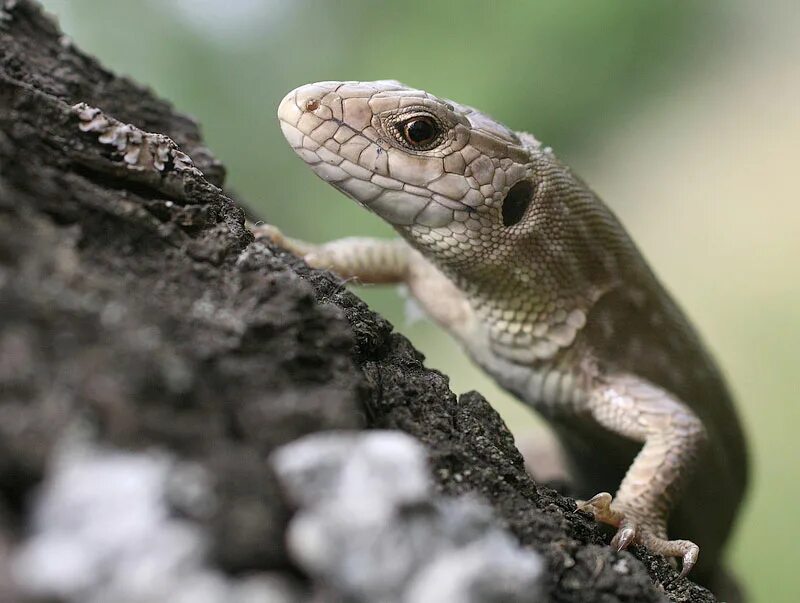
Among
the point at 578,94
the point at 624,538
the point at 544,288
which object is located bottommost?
the point at 624,538

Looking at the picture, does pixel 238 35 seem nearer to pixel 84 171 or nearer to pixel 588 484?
pixel 588 484

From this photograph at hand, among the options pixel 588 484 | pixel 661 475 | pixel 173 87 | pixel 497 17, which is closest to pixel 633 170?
pixel 497 17

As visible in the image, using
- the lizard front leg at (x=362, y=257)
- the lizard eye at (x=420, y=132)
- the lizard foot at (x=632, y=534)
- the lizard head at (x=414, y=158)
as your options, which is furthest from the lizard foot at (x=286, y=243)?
the lizard foot at (x=632, y=534)

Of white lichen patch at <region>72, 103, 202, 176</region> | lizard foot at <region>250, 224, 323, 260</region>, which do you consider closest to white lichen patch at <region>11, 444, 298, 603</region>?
white lichen patch at <region>72, 103, 202, 176</region>

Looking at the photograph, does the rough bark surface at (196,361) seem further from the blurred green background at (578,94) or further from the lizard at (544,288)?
the blurred green background at (578,94)

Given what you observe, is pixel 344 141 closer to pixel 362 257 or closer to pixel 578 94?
pixel 362 257

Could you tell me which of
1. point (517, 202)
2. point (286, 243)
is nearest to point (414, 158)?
point (517, 202)
